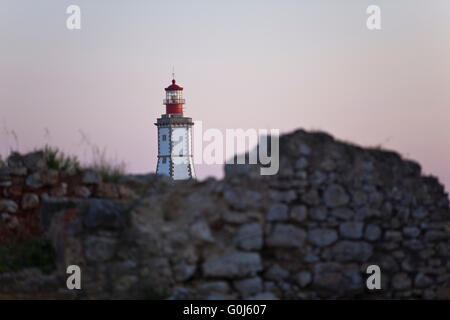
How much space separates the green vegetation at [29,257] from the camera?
9.68 metres

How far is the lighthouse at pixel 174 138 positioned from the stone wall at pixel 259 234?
118ft

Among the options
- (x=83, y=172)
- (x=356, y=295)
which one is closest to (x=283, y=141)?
(x=356, y=295)

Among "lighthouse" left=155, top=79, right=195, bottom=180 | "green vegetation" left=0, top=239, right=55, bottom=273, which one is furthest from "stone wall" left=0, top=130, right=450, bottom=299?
"lighthouse" left=155, top=79, right=195, bottom=180

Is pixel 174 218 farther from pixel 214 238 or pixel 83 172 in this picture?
pixel 83 172

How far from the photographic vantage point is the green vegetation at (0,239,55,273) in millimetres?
9680

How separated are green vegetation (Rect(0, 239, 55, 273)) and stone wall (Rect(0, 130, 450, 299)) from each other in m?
0.86

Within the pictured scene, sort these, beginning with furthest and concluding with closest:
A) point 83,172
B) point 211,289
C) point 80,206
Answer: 1. point 83,172
2. point 80,206
3. point 211,289

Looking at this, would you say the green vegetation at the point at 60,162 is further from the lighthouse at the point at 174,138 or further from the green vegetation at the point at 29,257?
the lighthouse at the point at 174,138

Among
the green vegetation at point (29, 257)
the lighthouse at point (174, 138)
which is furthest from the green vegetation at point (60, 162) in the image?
the lighthouse at point (174, 138)

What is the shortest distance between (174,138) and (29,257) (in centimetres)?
3627

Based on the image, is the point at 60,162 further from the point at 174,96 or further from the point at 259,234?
the point at 174,96

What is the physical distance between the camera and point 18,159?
11.4 meters

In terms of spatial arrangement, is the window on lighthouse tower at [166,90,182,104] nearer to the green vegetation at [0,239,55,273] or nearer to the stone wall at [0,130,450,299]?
the green vegetation at [0,239,55,273]
